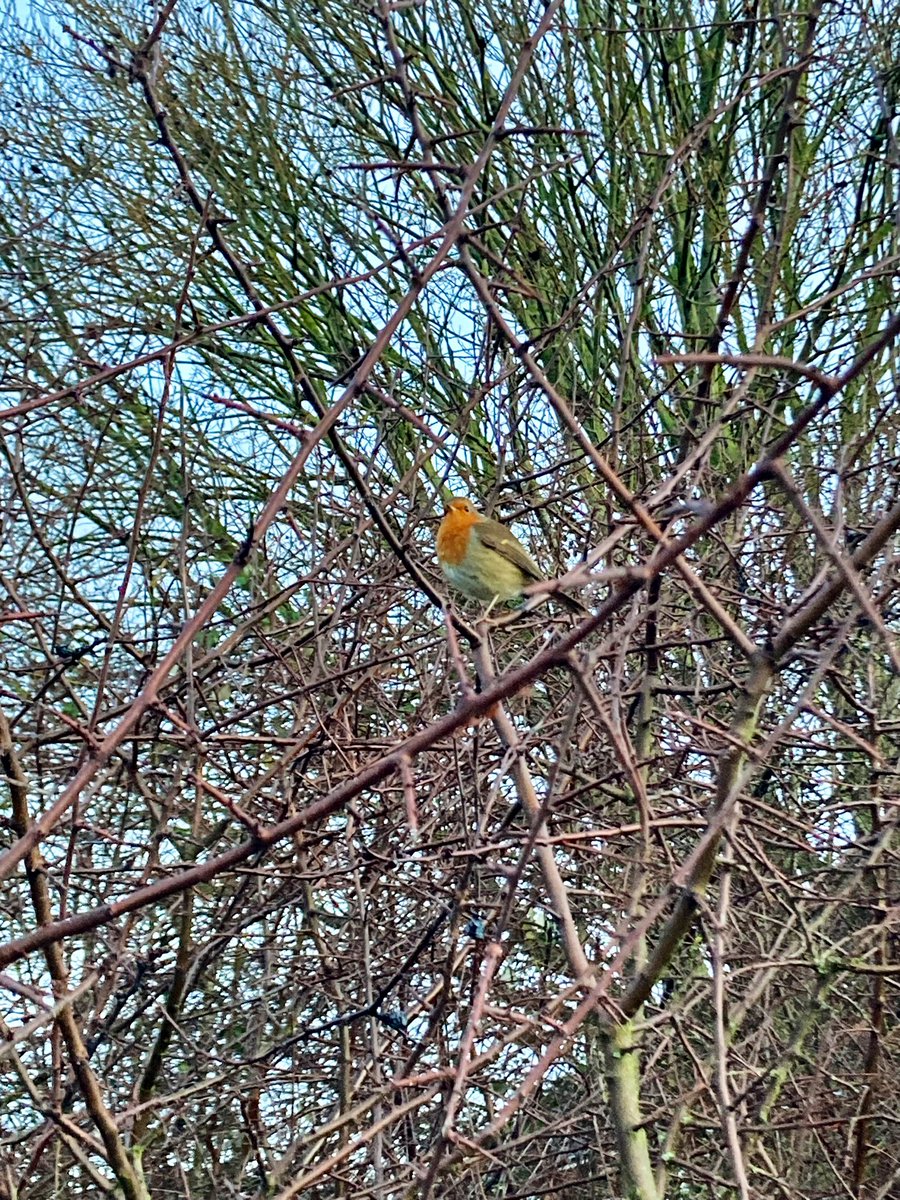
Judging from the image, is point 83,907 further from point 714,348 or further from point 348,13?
point 348,13

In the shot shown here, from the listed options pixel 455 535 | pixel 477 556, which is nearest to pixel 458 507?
pixel 455 535

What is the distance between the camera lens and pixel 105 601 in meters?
5.79

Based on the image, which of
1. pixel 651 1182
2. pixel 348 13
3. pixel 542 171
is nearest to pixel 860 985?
pixel 651 1182

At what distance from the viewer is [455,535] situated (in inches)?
241

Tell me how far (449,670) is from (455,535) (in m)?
2.15

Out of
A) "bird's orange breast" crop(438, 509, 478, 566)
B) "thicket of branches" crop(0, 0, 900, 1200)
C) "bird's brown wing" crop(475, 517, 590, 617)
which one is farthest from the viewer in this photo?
"bird's orange breast" crop(438, 509, 478, 566)

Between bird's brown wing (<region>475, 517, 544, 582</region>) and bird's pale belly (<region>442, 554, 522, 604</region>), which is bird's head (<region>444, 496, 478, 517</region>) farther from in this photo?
bird's pale belly (<region>442, 554, 522, 604</region>)

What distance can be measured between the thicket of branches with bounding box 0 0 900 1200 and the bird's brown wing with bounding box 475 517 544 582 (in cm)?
12

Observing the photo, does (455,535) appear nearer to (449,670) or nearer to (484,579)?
(484,579)

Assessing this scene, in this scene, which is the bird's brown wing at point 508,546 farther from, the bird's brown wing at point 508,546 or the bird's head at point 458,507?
the bird's head at point 458,507

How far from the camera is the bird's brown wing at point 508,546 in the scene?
5953mm

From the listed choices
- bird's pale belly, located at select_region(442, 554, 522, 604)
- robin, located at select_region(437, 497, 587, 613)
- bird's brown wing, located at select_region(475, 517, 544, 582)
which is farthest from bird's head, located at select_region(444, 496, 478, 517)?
bird's pale belly, located at select_region(442, 554, 522, 604)

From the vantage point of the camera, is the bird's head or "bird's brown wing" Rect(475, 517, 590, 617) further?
the bird's head

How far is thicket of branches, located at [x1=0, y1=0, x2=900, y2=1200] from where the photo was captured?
2.08m
